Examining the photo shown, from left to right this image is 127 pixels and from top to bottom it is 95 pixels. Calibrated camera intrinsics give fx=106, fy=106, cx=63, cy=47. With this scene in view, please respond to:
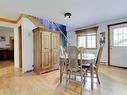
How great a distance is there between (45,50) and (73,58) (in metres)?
1.84

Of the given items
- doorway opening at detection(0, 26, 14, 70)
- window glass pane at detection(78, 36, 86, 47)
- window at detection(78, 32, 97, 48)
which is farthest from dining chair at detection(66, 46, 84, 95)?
doorway opening at detection(0, 26, 14, 70)

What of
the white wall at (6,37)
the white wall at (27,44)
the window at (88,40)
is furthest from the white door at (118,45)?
the white wall at (6,37)

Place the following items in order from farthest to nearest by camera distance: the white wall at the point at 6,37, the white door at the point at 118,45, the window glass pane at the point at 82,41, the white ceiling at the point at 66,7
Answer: the white wall at the point at 6,37 < the window glass pane at the point at 82,41 < the white door at the point at 118,45 < the white ceiling at the point at 66,7

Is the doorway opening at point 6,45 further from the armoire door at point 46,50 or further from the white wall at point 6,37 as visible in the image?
the armoire door at point 46,50

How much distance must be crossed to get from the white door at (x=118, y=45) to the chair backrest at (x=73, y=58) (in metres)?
3.34

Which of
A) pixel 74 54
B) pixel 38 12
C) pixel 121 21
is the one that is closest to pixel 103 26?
pixel 121 21

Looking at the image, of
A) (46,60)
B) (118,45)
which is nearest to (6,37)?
(46,60)

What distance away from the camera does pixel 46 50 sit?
13.6 feet

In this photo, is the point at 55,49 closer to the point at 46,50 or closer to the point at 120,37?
the point at 46,50

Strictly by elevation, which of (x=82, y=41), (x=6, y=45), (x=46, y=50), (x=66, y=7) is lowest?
(x=46, y=50)

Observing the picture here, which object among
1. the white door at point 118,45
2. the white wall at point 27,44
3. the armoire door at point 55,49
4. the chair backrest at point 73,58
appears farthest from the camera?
the white door at point 118,45

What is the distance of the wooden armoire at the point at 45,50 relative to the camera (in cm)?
396

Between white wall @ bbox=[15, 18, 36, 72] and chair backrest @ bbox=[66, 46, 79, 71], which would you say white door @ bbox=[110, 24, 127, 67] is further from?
white wall @ bbox=[15, 18, 36, 72]

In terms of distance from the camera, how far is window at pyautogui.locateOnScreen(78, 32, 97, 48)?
6.27 m
